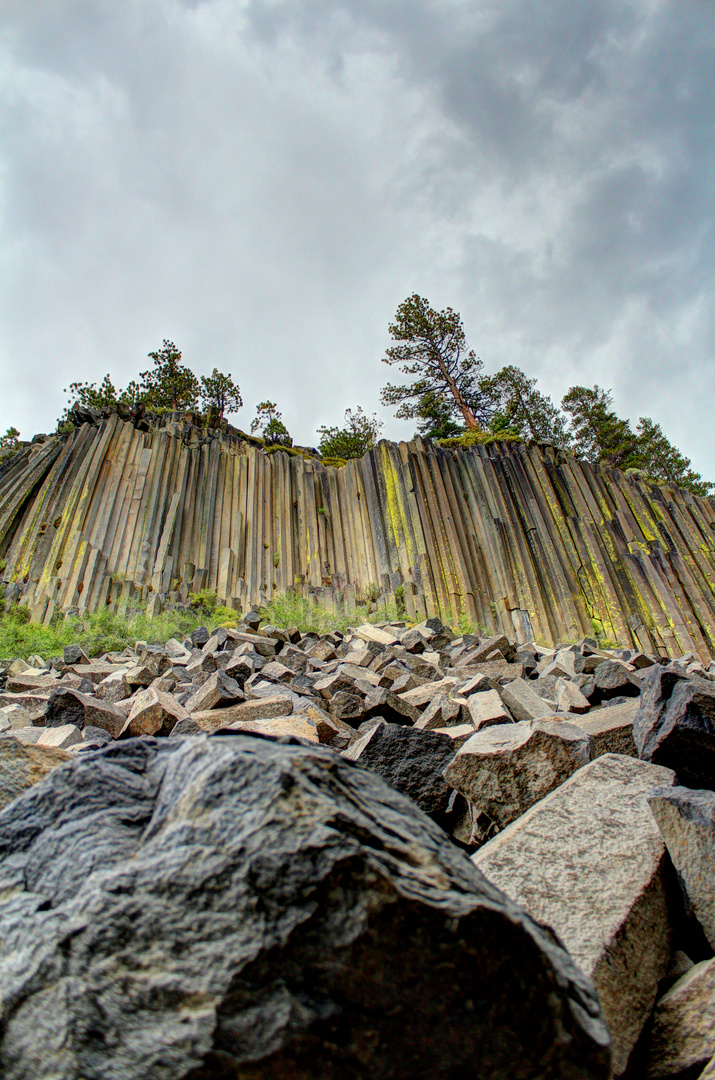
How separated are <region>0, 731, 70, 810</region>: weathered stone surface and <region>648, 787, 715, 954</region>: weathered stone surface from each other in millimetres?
1552

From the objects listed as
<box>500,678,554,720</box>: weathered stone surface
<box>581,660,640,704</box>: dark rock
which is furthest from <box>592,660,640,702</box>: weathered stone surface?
<box>500,678,554,720</box>: weathered stone surface

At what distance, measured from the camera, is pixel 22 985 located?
0.78 m

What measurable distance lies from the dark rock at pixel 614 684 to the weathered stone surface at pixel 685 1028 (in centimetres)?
210

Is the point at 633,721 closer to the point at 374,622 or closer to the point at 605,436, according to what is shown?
the point at 374,622

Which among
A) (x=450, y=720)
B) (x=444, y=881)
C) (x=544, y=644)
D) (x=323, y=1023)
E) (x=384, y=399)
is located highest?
(x=384, y=399)

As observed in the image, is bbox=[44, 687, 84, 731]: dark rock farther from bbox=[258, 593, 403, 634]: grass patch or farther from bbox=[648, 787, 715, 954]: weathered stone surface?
bbox=[258, 593, 403, 634]: grass patch

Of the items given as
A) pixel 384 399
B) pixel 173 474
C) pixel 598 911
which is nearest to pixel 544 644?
pixel 173 474

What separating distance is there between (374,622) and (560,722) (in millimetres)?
7652

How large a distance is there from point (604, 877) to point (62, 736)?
230 cm

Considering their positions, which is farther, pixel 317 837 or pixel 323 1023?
pixel 317 837

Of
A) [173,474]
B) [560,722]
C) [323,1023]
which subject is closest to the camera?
[323,1023]

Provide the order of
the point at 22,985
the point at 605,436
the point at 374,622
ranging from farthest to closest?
the point at 605,436
the point at 374,622
the point at 22,985

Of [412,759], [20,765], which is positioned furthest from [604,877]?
[20,765]

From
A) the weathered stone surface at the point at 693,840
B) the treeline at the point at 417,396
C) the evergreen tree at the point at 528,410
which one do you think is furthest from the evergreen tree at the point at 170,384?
the weathered stone surface at the point at 693,840
